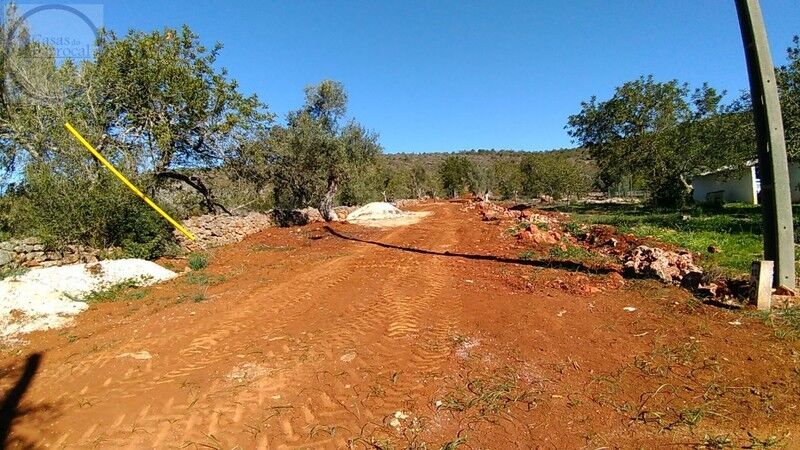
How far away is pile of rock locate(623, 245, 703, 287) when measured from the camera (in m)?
6.31

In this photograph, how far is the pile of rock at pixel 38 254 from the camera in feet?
32.3

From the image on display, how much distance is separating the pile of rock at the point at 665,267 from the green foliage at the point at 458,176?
56.5 metres

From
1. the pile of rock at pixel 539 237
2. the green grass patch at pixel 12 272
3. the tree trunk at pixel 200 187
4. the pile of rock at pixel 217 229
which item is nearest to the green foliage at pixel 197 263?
the pile of rock at pixel 217 229

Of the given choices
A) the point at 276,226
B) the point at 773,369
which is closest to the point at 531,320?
the point at 773,369

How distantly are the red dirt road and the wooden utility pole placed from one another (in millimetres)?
1179

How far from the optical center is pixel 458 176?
208ft

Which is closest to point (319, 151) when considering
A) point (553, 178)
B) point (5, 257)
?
point (5, 257)

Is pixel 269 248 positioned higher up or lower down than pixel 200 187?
lower down

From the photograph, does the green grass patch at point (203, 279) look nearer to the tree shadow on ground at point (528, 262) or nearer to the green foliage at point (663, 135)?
the tree shadow on ground at point (528, 262)

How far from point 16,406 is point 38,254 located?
8.21m

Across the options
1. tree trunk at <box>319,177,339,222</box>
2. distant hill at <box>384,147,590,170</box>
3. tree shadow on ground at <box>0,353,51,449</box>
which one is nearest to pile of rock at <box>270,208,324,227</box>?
tree trunk at <box>319,177,339,222</box>

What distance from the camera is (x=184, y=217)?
15.5 metres

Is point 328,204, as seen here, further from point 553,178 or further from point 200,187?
point 553,178

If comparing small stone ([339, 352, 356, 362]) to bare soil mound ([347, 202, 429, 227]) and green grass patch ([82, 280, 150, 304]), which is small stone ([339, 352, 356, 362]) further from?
bare soil mound ([347, 202, 429, 227])
